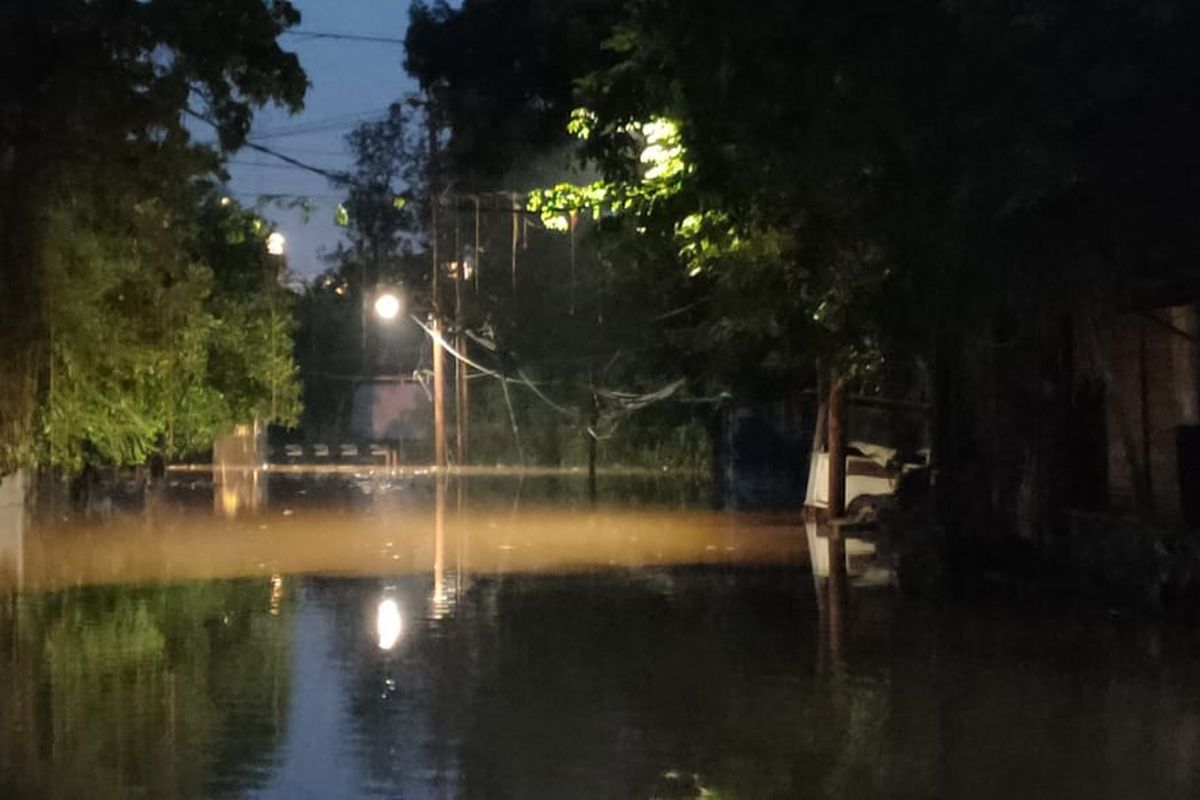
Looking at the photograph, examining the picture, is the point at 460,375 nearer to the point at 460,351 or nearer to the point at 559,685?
the point at 460,351

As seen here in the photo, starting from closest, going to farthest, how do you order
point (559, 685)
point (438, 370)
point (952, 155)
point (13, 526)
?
point (559, 685)
point (952, 155)
point (13, 526)
point (438, 370)

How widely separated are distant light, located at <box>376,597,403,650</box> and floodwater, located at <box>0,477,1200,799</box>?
4cm

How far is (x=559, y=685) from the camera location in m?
12.1

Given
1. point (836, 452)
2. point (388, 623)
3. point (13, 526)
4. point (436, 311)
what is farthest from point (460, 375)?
point (388, 623)

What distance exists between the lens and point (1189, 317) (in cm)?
1727

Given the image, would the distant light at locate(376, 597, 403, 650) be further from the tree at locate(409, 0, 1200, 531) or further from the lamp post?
the lamp post

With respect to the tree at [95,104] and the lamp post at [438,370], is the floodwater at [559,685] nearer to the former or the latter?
the tree at [95,104]

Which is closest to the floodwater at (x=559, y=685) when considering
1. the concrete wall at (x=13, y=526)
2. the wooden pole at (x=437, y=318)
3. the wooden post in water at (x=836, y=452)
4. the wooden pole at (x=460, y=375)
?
the concrete wall at (x=13, y=526)

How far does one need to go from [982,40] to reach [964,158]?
3.49ft

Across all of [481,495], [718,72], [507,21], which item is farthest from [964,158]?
[481,495]

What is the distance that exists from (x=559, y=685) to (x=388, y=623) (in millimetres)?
3824

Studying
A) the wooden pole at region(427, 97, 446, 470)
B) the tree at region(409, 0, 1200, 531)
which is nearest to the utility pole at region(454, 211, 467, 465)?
the wooden pole at region(427, 97, 446, 470)

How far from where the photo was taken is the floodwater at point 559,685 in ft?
30.0

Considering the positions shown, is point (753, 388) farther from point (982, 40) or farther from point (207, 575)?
point (982, 40)
